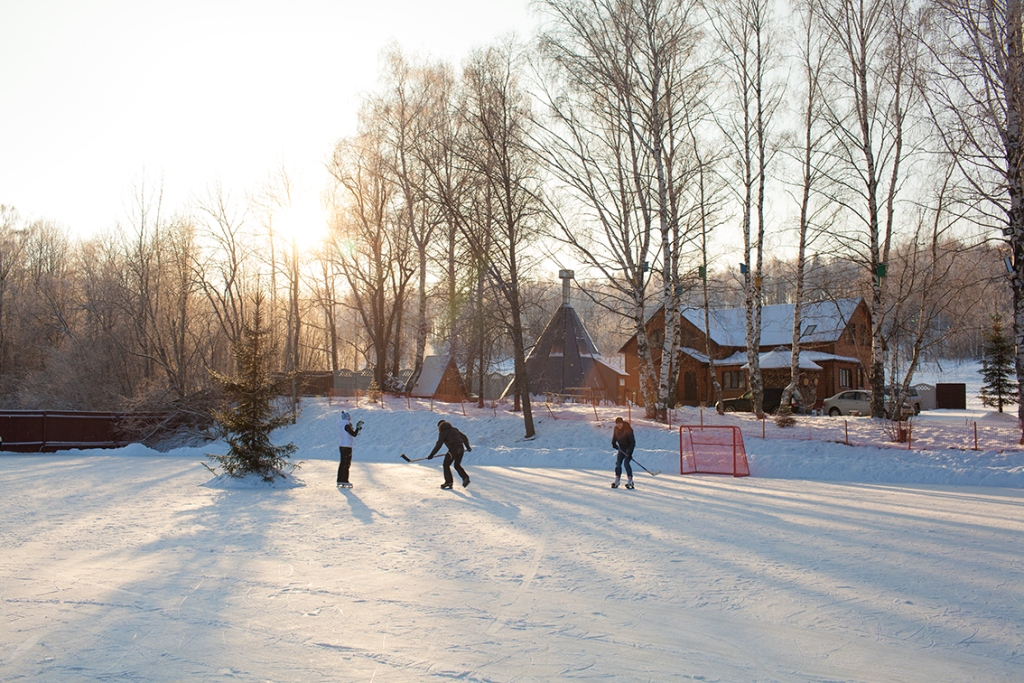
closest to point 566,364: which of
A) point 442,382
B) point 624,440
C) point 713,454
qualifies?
point 442,382

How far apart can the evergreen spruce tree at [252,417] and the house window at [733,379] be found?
31016 mm

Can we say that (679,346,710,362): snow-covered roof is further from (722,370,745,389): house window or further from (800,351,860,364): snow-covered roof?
(800,351,860,364): snow-covered roof

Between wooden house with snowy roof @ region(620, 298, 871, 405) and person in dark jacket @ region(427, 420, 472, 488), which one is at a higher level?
wooden house with snowy roof @ region(620, 298, 871, 405)

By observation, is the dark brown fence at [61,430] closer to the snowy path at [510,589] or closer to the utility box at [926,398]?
the snowy path at [510,589]

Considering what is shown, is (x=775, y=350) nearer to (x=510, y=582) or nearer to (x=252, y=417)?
(x=252, y=417)

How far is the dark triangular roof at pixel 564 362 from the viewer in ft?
112

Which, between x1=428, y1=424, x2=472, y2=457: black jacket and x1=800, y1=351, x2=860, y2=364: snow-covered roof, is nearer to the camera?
x1=428, y1=424, x2=472, y2=457: black jacket

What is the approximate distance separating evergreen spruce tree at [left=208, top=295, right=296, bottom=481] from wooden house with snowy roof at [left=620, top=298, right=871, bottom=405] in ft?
79.7

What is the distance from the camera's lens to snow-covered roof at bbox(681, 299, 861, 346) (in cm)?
3941

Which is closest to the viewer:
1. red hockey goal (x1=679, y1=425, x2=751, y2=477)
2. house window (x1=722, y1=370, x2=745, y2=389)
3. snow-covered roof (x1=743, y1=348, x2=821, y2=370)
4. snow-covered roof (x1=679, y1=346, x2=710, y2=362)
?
red hockey goal (x1=679, y1=425, x2=751, y2=477)

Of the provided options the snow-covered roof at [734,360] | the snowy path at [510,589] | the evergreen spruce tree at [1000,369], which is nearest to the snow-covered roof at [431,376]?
the snow-covered roof at [734,360]

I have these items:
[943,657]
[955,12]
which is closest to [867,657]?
[943,657]

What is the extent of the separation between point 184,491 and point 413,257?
74.8 feet

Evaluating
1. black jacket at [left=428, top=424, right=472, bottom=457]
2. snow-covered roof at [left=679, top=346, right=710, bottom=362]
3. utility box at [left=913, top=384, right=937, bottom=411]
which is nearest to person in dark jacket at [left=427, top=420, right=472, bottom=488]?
black jacket at [left=428, top=424, right=472, bottom=457]
